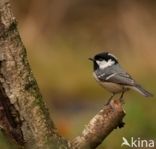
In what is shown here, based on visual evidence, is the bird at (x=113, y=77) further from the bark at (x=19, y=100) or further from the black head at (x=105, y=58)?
the bark at (x=19, y=100)

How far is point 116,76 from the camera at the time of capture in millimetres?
5422

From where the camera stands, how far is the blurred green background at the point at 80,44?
30.5 ft

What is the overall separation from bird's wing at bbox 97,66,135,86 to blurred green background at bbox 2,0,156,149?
2.75 metres

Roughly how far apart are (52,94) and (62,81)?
407 mm

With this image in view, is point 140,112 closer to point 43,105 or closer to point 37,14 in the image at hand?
point 43,105

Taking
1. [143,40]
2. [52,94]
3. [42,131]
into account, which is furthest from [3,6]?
[143,40]

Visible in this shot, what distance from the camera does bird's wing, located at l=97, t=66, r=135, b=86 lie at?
5379mm

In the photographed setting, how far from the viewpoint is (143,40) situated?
395 inches
